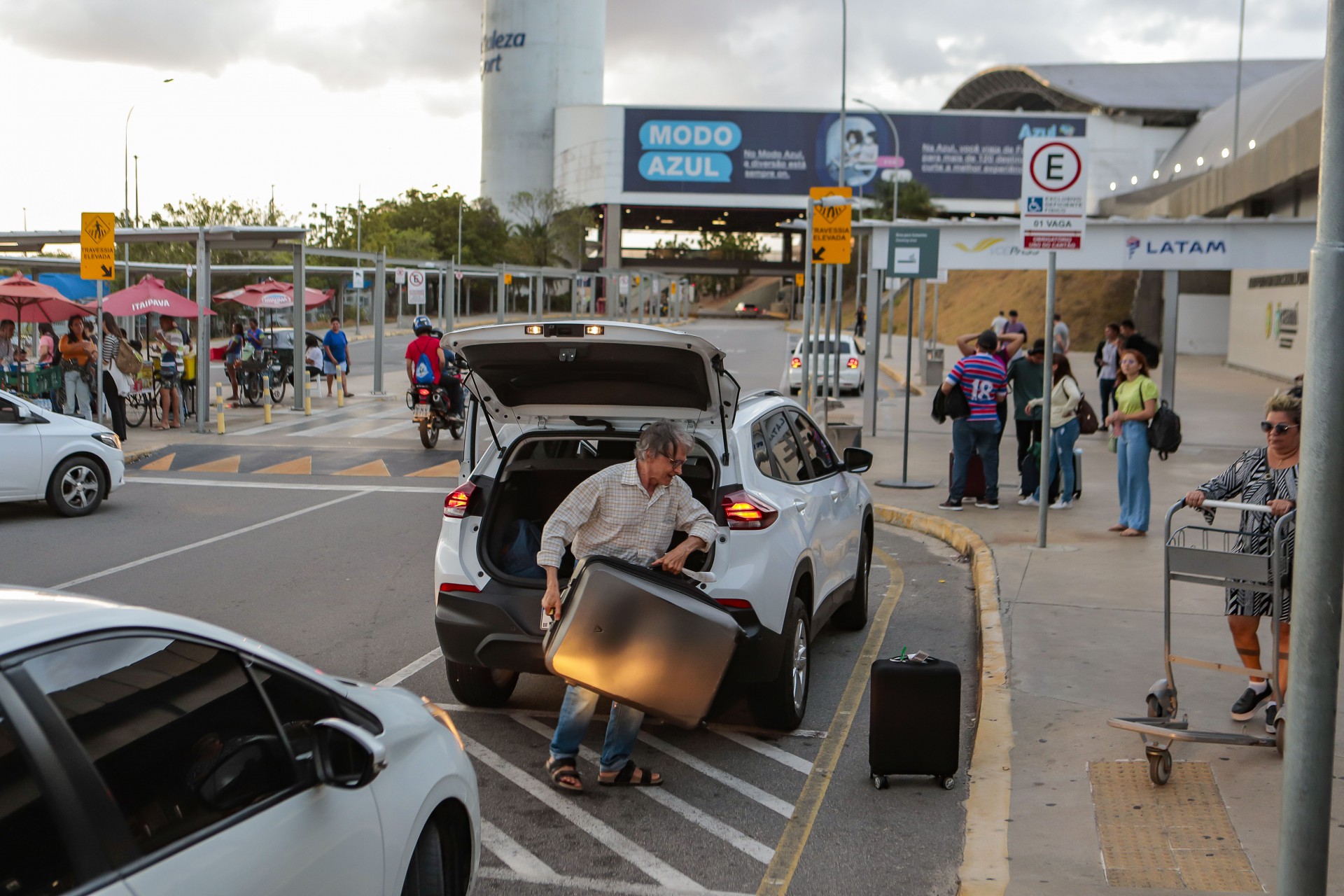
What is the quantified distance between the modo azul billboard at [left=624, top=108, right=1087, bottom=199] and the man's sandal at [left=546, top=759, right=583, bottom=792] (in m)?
86.7

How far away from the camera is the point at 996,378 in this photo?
13.0 metres

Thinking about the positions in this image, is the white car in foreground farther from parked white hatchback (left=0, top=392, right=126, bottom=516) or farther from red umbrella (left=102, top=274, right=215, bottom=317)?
parked white hatchback (left=0, top=392, right=126, bottom=516)

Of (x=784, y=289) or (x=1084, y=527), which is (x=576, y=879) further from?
(x=784, y=289)

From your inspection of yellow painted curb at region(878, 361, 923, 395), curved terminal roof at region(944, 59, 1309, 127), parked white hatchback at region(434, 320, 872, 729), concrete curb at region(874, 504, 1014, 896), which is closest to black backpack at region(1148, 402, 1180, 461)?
concrete curb at region(874, 504, 1014, 896)

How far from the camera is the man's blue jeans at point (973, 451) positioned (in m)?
13.2

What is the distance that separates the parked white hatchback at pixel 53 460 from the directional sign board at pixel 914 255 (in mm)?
10693

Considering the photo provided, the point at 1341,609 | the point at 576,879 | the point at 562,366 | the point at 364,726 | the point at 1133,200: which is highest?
the point at 1133,200

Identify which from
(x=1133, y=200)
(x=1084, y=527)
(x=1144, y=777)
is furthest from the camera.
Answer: (x=1133, y=200)

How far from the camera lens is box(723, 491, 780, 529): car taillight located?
20.3 ft

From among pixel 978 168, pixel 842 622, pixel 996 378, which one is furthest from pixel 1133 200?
pixel 842 622

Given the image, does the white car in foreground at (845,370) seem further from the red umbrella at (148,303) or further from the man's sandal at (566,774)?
the man's sandal at (566,774)

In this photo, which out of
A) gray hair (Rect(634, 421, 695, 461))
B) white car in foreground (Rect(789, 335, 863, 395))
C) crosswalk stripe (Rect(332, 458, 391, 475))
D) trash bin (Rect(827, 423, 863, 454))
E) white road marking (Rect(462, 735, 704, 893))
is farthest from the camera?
white car in foreground (Rect(789, 335, 863, 395))

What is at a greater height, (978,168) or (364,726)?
(978,168)

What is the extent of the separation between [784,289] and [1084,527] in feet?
427
